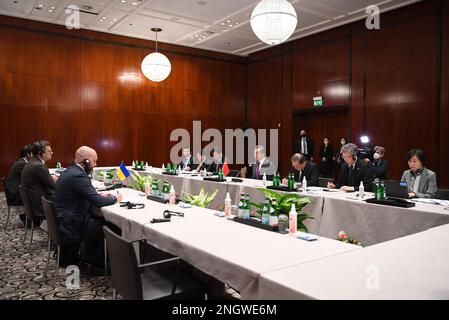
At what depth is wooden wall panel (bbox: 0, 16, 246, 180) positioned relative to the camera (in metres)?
9.27

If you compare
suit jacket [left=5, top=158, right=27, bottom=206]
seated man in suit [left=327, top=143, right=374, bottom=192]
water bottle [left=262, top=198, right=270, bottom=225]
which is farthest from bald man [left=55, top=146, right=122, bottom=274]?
seated man in suit [left=327, top=143, right=374, bottom=192]

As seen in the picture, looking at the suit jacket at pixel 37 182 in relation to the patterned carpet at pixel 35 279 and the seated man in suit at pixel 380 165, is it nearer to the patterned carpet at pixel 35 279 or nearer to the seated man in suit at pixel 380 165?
the patterned carpet at pixel 35 279

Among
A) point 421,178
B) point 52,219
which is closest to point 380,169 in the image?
point 421,178

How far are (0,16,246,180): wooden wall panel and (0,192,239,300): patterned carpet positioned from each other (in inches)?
217

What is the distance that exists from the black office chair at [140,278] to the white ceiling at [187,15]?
23.3 feet

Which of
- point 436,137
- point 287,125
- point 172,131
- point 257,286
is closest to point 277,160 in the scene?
point 287,125

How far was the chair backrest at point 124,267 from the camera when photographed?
6.14 feet

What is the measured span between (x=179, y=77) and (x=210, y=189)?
22.4 ft

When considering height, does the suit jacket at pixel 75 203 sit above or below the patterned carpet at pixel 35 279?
above

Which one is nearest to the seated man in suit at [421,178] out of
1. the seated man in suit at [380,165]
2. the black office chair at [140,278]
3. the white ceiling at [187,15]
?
the seated man in suit at [380,165]

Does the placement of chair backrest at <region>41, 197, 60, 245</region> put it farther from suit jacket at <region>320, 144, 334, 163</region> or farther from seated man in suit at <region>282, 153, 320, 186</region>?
suit jacket at <region>320, 144, 334, 163</region>

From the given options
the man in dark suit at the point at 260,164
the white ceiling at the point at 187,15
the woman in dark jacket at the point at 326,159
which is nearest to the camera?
the man in dark suit at the point at 260,164

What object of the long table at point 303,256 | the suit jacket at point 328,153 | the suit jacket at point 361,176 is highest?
the suit jacket at point 328,153

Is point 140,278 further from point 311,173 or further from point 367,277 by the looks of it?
point 311,173
